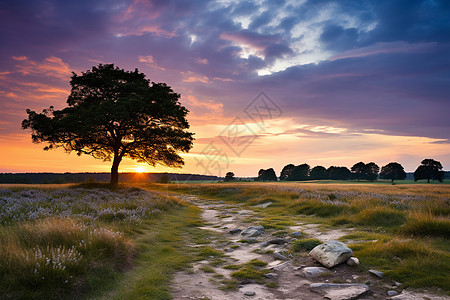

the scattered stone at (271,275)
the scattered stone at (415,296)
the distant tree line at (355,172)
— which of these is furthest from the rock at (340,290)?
the distant tree line at (355,172)

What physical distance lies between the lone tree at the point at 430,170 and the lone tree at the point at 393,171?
9846 millimetres

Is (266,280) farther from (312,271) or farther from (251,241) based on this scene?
(251,241)

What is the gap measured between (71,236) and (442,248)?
33.6 ft

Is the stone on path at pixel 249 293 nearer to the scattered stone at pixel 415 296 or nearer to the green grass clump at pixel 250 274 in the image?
the green grass clump at pixel 250 274

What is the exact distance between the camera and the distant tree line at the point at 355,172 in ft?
344

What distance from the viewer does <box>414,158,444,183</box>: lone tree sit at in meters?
103

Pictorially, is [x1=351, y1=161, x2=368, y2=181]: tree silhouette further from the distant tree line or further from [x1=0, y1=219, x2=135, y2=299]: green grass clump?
[x1=0, y1=219, x2=135, y2=299]: green grass clump

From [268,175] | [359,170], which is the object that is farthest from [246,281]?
[359,170]

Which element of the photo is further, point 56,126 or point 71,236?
point 56,126

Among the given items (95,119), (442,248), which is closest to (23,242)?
(442,248)

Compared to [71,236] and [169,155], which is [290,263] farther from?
[169,155]

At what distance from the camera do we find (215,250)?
8672 millimetres

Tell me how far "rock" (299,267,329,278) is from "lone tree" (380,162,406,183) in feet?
435

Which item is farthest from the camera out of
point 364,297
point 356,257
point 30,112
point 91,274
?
point 30,112
